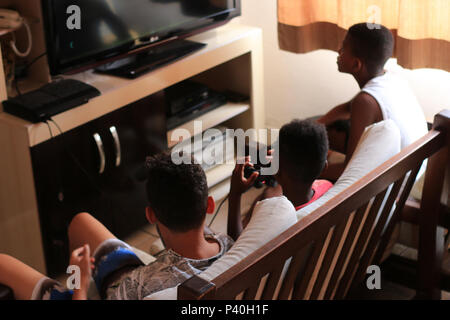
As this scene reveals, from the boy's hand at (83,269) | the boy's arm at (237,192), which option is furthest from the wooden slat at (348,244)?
the boy's hand at (83,269)

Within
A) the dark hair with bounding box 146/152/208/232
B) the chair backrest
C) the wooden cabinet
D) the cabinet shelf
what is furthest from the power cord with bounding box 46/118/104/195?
the chair backrest

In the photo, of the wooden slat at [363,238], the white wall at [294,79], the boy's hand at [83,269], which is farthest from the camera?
the white wall at [294,79]

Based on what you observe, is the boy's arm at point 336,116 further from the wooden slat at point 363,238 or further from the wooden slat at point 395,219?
the wooden slat at point 363,238

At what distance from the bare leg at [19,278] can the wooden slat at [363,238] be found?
35.2 inches

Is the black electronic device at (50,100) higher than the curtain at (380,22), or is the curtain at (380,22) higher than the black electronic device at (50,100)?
the curtain at (380,22)

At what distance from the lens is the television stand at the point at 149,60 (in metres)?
2.79

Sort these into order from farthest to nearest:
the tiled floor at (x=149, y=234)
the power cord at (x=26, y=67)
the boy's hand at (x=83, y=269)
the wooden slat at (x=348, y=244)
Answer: the tiled floor at (x=149, y=234) < the power cord at (x=26, y=67) < the wooden slat at (x=348, y=244) < the boy's hand at (x=83, y=269)

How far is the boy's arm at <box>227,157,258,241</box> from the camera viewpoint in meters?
1.91

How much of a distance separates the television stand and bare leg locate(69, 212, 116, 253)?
0.93 m

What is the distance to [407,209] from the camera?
7.47 ft

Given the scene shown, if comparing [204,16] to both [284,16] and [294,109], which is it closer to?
[284,16]

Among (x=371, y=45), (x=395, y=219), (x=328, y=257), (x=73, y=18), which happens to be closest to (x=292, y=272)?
(x=328, y=257)

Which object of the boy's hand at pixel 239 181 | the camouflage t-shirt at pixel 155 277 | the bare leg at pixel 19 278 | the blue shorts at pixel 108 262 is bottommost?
the blue shorts at pixel 108 262
